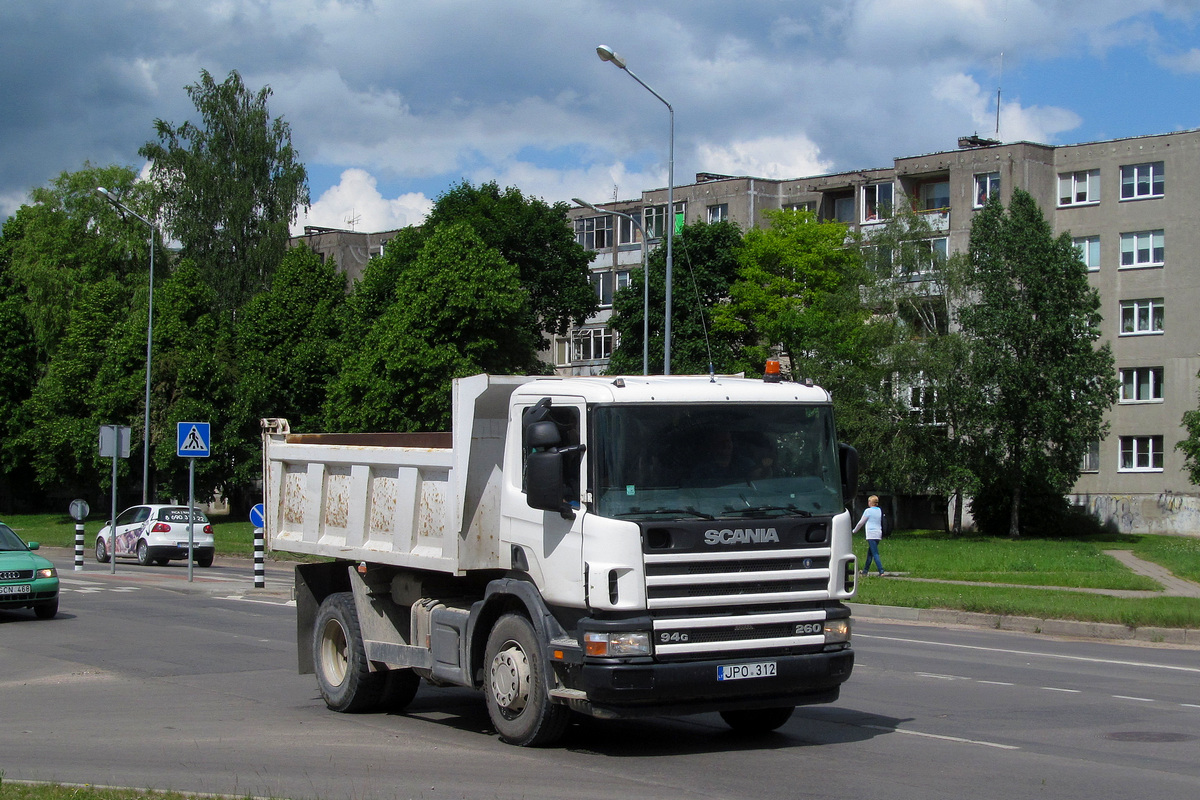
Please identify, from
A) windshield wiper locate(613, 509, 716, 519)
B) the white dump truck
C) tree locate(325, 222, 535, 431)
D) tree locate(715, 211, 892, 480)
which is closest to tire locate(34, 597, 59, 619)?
the white dump truck

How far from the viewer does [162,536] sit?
3553 centimetres

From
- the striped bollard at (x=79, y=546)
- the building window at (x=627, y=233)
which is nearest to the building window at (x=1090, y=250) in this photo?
the building window at (x=627, y=233)

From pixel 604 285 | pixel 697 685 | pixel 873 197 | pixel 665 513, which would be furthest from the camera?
pixel 604 285

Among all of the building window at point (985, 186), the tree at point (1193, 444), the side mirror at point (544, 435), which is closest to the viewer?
the side mirror at point (544, 435)

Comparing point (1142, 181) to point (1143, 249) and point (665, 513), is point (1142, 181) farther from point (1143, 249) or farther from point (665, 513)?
point (665, 513)

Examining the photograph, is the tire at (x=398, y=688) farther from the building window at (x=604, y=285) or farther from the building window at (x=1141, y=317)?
the building window at (x=604, y=285)

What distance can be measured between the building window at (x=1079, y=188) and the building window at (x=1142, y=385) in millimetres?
7970

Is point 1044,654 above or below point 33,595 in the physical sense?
below

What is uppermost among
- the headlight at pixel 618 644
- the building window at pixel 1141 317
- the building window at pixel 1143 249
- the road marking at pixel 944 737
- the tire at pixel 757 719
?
the building window at pixel 1143 249

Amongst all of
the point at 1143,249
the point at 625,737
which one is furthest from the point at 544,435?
the point at 1143,249

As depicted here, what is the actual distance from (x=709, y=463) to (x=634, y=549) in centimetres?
83

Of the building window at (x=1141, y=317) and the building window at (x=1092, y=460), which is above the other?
the building window at (x=1141, y=317)

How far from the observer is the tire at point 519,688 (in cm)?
849

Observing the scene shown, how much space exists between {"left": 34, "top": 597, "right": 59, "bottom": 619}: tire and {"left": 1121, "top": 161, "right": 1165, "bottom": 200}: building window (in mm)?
51340
